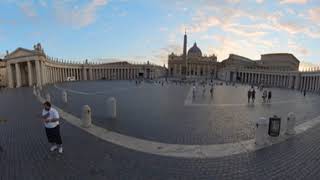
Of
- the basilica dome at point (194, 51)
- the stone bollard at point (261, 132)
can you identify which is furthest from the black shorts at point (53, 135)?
the basilica dome at point (194, 51)

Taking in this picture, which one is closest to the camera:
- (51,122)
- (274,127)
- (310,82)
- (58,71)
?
(51,122)

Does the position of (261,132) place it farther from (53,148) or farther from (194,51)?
(194,51)

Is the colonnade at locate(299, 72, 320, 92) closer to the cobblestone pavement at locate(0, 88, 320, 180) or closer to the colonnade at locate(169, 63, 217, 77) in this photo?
the cobblestone pavement at locate(0, 88, 320, 180)

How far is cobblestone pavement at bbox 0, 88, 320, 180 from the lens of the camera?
16.7 ft

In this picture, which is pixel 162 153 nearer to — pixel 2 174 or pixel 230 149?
pixel 230 149

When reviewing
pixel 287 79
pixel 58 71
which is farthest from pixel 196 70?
pixel 58 71

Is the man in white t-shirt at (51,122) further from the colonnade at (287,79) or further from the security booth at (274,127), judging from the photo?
the colonnade at (287,79)

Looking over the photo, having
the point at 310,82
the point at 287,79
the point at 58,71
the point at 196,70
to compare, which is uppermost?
the point at 196,70

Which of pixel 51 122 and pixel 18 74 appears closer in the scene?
pixel 51 122

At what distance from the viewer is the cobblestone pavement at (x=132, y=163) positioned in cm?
509

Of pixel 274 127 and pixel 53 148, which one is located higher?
pixel 274 127

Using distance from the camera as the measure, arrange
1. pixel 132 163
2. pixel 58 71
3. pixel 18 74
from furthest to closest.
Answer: pixel 58 71 < pixel 18 74 < pixel 132 163

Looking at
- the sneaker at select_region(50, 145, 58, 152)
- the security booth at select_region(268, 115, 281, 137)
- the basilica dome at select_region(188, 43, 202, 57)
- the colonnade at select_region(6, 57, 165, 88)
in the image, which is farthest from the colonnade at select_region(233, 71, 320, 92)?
the sneaker at select_region(50, 145, 58, 152)

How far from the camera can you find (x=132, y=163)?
574 cm
